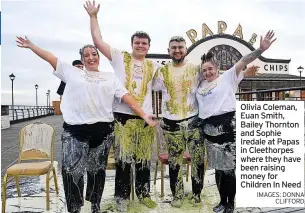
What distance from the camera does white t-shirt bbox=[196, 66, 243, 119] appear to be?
1.97 m

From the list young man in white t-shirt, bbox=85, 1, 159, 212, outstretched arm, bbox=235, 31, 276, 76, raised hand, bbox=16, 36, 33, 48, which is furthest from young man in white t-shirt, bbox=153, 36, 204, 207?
raised hand, bbox=16, 36, 33, 48

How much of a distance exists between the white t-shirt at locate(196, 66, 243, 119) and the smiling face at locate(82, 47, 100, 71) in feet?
2.29

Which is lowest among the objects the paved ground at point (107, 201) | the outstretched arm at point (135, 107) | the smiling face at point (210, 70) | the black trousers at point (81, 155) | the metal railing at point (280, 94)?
the paved ground at point (107, 201)

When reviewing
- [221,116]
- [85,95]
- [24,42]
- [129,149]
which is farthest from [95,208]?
[24,42]

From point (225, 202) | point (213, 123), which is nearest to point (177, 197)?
point (225, 202)

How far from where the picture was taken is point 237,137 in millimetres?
1977

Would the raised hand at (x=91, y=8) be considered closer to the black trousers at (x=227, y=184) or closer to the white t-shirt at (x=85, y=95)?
the white t-shirt at (x=85, y=95)

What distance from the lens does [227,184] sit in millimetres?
2086

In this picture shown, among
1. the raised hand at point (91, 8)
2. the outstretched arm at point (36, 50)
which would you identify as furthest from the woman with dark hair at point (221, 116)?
the outstretched arm at point (36, 50)

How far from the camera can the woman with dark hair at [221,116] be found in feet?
6.50

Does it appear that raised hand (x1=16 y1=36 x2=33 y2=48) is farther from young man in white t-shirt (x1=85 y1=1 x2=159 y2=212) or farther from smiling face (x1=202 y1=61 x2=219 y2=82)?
smiling face (x1=202 y1=61 x2=219 y2=82)

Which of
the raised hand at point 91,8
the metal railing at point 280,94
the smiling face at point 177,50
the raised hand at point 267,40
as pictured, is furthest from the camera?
the metal railing at point 280,94

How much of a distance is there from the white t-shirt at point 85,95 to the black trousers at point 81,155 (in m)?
0.06

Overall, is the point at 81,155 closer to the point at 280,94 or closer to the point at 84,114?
the point at 84,114
